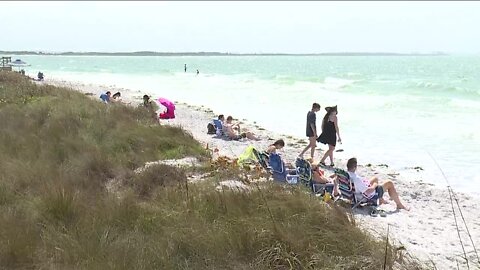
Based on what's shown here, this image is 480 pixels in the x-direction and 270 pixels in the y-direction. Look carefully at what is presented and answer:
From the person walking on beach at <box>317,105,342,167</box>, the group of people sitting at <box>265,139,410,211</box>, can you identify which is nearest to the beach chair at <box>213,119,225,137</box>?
the person walking on beach at <box>317,105,342,167</box>

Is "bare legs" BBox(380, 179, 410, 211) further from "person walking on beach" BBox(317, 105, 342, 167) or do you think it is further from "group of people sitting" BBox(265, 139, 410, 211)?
"person walking on beach" BBox(317, 105, 342, 167)

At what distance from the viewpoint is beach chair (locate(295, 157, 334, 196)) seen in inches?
310

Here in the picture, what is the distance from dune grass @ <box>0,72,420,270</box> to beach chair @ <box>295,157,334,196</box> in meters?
1.55

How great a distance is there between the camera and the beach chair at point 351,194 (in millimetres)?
7555

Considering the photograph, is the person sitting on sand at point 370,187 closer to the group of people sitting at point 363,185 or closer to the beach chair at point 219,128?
the group of people sitting at point 363,185

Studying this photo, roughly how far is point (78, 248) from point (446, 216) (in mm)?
5773

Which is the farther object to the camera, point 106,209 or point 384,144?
point 384,144

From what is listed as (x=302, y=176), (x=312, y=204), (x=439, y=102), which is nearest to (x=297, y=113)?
(x=439, y=102)

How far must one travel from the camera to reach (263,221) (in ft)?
14.6

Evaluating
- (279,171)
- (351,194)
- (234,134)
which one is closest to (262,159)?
(279,171)

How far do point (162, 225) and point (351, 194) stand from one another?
3.88m

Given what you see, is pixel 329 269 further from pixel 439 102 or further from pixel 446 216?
pixel 439 102

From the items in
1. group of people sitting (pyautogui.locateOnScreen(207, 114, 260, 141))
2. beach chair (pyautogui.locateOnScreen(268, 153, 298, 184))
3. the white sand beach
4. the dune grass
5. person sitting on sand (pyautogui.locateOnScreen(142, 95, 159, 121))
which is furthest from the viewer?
group of people sitting (pyautogui.locateOnScreen(207, 114, 260, 141))

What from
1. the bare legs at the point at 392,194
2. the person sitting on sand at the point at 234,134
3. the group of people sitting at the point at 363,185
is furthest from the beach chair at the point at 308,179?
the person sitting on sand at the point at 234,134
